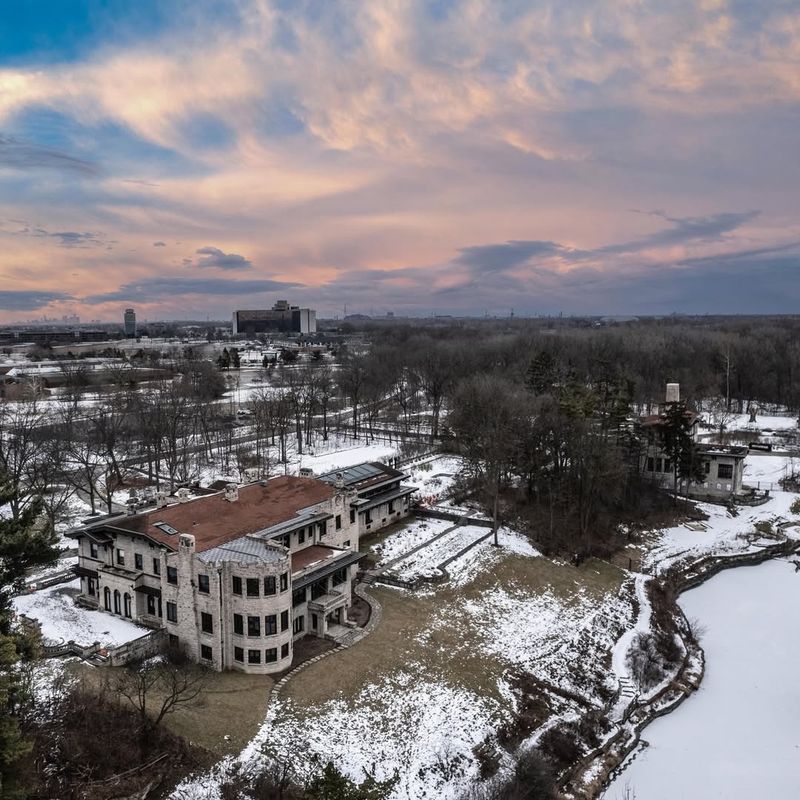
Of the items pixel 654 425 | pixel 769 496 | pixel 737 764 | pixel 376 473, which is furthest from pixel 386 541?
pixel 769 496

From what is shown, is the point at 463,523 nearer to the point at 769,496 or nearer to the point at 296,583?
the point at 296,583

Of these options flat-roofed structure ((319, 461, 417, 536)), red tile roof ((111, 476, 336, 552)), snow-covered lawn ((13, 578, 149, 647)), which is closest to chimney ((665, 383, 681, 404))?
flat-roofed structure ((319, 461, 417, 536))

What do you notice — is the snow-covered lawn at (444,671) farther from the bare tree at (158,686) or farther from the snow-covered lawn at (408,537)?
the snow-covered lawn at (408,537)

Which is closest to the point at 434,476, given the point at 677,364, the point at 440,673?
the point at 440,673

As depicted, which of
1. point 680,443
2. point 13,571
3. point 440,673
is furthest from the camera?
point 680,443

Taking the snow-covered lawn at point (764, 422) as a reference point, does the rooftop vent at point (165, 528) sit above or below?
above

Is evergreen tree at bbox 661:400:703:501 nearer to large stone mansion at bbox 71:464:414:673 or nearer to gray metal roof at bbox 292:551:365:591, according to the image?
large stone mansion at bbox 71:464:414:673

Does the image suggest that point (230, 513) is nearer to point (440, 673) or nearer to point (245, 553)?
point (245, 553)

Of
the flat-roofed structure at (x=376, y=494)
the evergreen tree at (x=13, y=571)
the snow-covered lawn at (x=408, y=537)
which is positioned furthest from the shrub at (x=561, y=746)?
the flat-roofed structure at (x=376, y=494)
